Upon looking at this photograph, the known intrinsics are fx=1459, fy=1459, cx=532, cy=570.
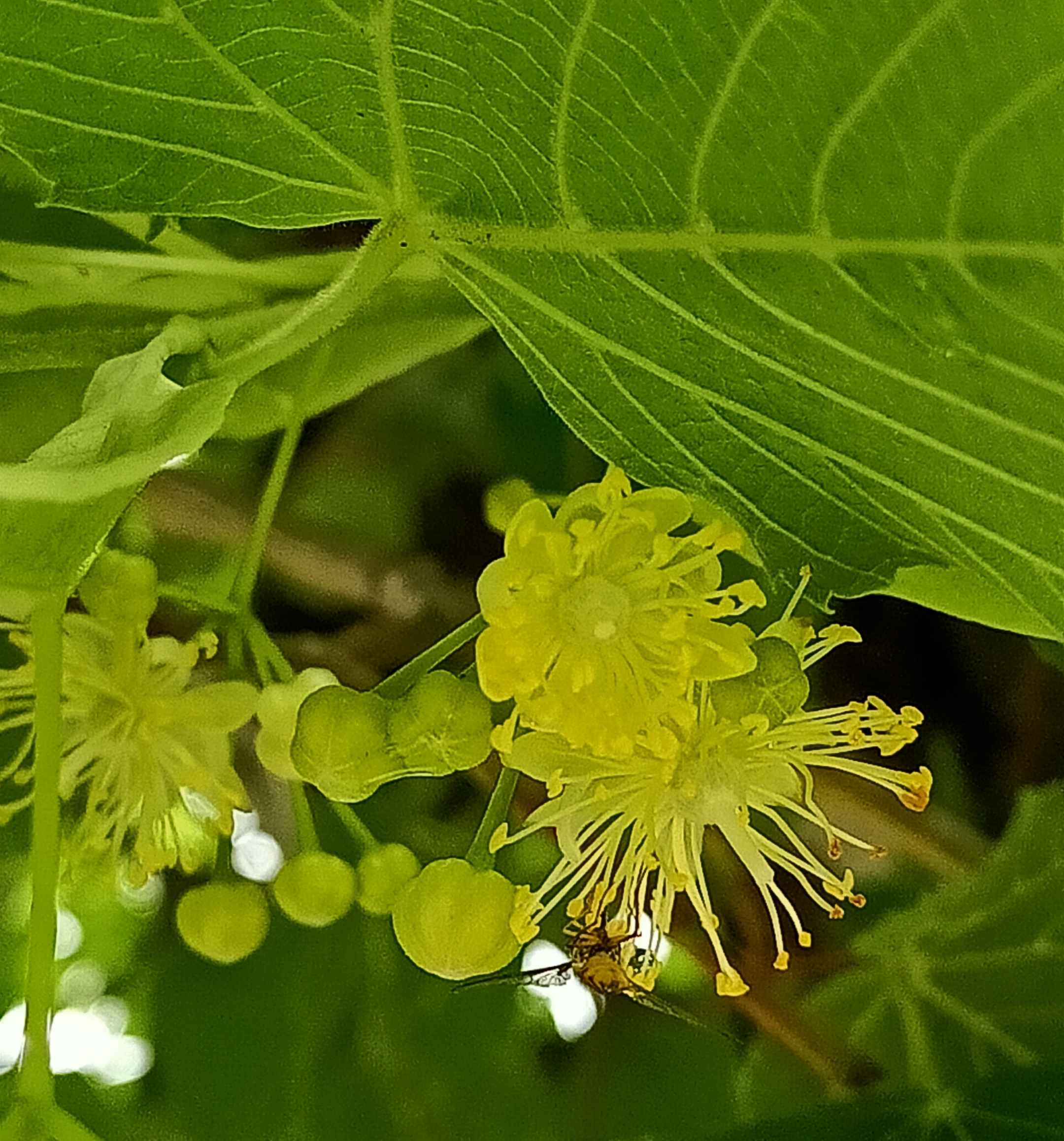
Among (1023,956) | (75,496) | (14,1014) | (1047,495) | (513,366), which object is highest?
(1047,495)

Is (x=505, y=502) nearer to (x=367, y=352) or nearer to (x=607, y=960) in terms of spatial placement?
(x=367, y=352)

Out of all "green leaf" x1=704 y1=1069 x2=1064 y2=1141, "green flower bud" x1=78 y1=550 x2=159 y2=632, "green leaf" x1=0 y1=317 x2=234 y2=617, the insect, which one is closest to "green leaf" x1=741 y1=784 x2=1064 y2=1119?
"green leaf" x1=704 y1=1069 x2=1064 y2=1141

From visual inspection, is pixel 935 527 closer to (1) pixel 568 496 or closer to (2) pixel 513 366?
(1) pixel 568 496

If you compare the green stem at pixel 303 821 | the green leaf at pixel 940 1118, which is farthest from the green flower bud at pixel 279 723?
the green leaf at pixel 940 1118

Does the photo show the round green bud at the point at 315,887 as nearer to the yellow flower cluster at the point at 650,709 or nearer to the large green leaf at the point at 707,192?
the yellow flower cluster at the point at 650,709

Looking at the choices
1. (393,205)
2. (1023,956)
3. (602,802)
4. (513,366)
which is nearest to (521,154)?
(393,205)

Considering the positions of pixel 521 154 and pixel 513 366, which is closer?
pixel 521 154

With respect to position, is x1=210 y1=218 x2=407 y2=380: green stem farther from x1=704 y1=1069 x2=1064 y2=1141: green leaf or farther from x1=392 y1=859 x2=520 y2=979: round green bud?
x1=704 y1=1069 x2=1064 y2=1141: green leaf
